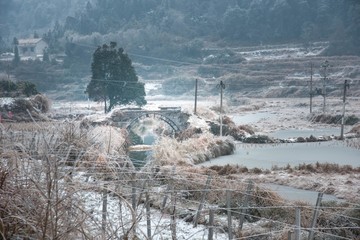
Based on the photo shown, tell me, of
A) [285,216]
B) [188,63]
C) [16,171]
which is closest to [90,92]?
[285,216]

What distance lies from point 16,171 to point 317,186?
1182 cm

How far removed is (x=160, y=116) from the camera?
1218 inches

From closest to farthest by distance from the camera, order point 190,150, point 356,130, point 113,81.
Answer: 1. point 190,150
2. point 356,130
3. point 113,81

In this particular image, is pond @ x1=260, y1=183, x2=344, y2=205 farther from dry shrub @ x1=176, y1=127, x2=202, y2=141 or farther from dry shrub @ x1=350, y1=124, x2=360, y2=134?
dry shrub @ x1=350, y1=124, x2=360, y2=134

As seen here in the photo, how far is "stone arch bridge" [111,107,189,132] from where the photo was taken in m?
28.6

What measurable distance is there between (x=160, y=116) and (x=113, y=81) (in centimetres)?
544

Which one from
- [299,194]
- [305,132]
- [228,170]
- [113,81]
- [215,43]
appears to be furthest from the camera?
[215,43]

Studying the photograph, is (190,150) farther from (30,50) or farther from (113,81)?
(30,50)

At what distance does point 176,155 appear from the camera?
62.4 feet

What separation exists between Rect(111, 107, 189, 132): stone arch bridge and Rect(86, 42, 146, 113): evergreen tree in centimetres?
489

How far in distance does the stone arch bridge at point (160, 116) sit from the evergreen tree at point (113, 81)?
4.89 m

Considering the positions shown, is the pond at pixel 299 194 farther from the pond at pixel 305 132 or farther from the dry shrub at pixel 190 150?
the pond at pixel 305 132

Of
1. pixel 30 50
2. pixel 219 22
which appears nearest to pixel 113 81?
pixel 30 50

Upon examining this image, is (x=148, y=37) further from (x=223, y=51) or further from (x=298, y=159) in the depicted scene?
(x=298, y=159)
